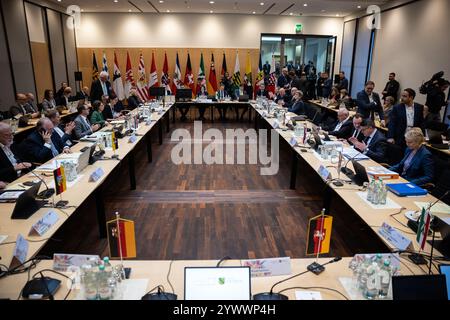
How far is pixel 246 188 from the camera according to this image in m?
5.24

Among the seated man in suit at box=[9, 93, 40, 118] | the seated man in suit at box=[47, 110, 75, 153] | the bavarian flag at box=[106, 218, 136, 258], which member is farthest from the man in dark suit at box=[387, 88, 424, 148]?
the seated man in suit at box=[9, 93, 40, 118]

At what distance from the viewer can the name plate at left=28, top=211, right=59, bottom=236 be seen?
92.6 inches

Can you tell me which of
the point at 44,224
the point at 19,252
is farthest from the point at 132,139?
the point at 19,252

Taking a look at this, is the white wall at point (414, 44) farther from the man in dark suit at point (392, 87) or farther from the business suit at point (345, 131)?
the business suit at point (345, 131)

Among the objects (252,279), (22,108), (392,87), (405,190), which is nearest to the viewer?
(252,279)

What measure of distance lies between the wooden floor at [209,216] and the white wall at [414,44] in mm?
5072

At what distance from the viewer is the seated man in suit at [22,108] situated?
697 cm

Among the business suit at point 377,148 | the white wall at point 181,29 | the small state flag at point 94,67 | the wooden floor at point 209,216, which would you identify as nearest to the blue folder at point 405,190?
the wooden floor at point 209,216

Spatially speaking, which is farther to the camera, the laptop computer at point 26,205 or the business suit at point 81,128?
the business suit at point 81,128

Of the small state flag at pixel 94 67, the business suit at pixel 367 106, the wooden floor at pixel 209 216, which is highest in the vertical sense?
the small state flag at pixel 94 67

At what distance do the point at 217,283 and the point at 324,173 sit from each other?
236 cm

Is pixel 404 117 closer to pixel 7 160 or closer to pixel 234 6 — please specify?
pixel 7 160

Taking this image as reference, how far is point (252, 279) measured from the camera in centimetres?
191

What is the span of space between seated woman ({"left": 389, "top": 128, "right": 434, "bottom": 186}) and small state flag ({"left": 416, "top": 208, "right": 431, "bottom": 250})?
1.45m
